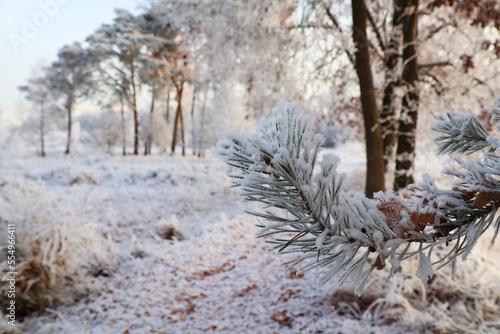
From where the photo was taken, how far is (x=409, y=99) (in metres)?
5.12

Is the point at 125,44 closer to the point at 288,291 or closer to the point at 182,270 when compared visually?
the point at 182,270

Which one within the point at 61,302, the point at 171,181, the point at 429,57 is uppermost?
the point at 429,57

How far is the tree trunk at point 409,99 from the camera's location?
4.93 m

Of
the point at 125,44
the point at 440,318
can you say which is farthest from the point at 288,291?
the point at 125,44

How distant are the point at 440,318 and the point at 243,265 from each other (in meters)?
2.32

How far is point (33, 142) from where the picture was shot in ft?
93.6

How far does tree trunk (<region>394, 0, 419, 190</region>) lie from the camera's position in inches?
194

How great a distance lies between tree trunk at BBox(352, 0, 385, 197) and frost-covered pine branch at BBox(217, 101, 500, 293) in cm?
381

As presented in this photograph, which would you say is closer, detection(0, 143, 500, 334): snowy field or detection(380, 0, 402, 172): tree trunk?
detection(0, 143, 500, 334): snowy field

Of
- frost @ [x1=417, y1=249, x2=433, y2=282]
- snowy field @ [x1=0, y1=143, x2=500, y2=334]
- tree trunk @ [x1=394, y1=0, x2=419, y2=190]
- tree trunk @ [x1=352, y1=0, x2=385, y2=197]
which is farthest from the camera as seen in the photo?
tree trunk @ [x1=394, y1=0, x2=419, y2=190]

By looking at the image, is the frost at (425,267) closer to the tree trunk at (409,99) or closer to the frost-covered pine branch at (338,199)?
the frost-covered pine branch at (338,199)

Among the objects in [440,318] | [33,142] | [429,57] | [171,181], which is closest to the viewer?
[440,318]

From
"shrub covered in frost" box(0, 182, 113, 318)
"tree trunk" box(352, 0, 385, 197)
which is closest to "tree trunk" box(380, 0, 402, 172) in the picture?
"tree trunk" box(352, 0, 385, 197)

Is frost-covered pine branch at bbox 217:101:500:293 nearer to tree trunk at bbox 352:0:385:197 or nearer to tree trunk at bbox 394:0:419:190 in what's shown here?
tree trunk at bbox 352:0:385:197
